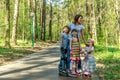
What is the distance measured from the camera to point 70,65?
41.4 feet

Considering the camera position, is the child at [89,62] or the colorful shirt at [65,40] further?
the colorful shirt at [65,40]

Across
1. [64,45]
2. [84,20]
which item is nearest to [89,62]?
[64,45]

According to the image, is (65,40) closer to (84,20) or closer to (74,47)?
(74,47)

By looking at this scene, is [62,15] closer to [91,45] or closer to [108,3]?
[108,3]

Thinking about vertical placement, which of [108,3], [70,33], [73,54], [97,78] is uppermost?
[108,3]

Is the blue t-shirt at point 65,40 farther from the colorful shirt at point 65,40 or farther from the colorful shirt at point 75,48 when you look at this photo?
the colorful shirt at point 75,48

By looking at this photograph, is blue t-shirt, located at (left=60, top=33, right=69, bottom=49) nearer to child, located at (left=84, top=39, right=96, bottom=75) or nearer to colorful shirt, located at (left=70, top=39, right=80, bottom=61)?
colorful shirt, located at (left=70, top=39, right=80, bottom=61)

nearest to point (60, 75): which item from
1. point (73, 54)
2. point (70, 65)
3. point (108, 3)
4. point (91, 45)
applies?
point (70, 65)

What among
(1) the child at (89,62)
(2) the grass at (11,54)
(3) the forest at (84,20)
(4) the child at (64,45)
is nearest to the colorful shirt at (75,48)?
(1) the child at (89,62)

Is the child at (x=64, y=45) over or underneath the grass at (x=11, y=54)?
over

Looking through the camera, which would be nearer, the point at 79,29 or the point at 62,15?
the point at 79,29

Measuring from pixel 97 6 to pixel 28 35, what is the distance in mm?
13731

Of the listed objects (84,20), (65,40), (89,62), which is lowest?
(89,62)

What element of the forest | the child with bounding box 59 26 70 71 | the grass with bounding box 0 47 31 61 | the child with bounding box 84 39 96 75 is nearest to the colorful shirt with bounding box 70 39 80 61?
the child with bounding box 84 39 96 75
